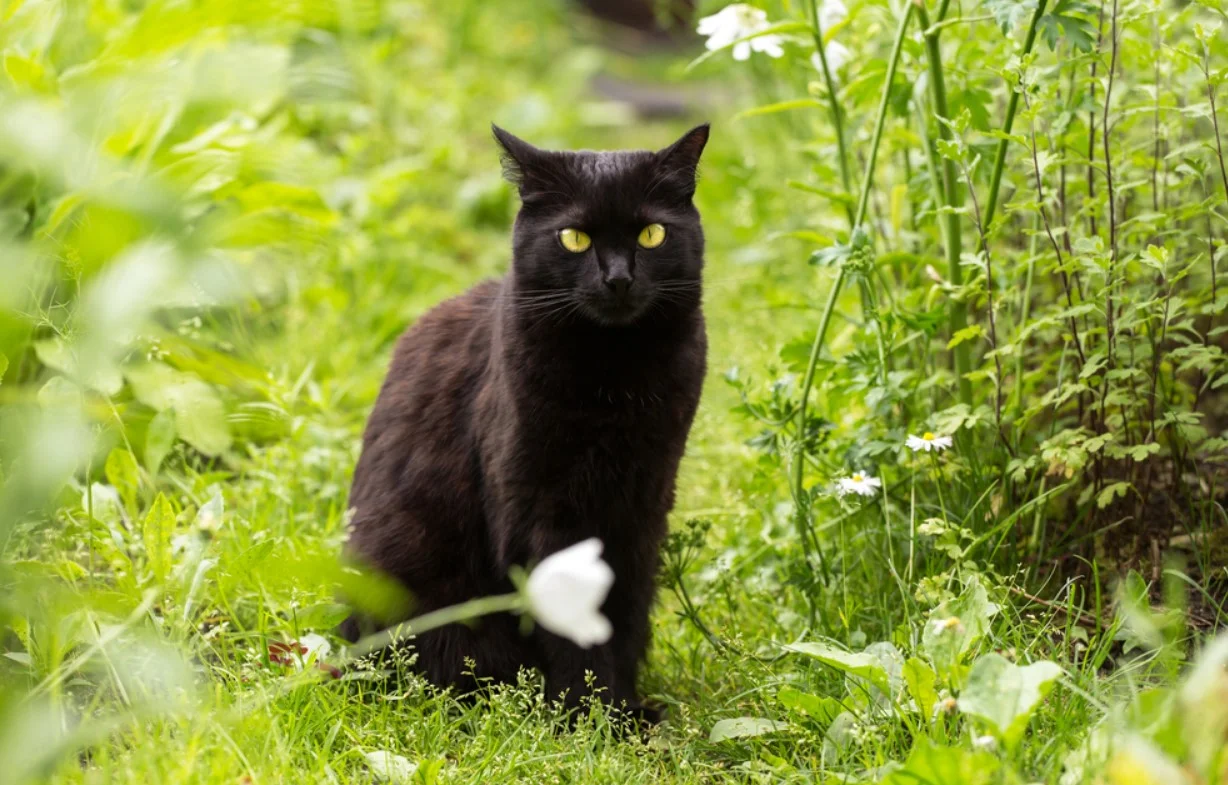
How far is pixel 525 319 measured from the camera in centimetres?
245

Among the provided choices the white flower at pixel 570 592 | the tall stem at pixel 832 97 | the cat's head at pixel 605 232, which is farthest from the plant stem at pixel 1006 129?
the white flower at pixel 570 592

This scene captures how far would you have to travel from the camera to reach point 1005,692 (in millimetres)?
1713

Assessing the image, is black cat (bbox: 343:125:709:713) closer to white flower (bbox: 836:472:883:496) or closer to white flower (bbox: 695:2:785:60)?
white flower (bbox: 695:2:785:60)

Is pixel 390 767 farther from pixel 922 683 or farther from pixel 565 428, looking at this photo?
pixel 922 683

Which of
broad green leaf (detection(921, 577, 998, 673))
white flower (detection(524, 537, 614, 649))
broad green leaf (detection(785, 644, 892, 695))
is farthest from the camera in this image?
broad green leaf (detection(785, 644, 892, 695))

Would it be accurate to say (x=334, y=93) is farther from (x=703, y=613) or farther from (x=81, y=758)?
(x=81, y=758)

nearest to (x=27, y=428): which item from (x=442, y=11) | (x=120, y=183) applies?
(x=120, y=183)

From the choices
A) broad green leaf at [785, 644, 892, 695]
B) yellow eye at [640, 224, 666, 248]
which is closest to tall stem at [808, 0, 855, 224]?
yellow eye at [640, 224, 666, 248]

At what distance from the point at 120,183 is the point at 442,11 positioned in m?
6.46

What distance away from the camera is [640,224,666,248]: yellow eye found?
7.93ft

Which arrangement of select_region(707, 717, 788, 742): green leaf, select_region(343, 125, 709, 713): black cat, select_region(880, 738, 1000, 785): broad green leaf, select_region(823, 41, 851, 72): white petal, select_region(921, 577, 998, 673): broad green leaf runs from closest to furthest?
select_region(880, 738, 1000, 785): broad green leaf → select_region(921, 577, 998, 673): broad green leaf → select_region(707, 717, 788, 742): green leaf → select_region(343, 125, 709, 713): black cat → select_region(823, 41, 851, 72): white petal

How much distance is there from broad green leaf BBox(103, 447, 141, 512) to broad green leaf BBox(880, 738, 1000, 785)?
1.72 meters

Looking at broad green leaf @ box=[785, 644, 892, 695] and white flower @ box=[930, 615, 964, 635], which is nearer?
white flower @ box=[930, 615, 964, 635]

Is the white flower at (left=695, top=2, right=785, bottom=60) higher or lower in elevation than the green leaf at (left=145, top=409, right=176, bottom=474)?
higher
